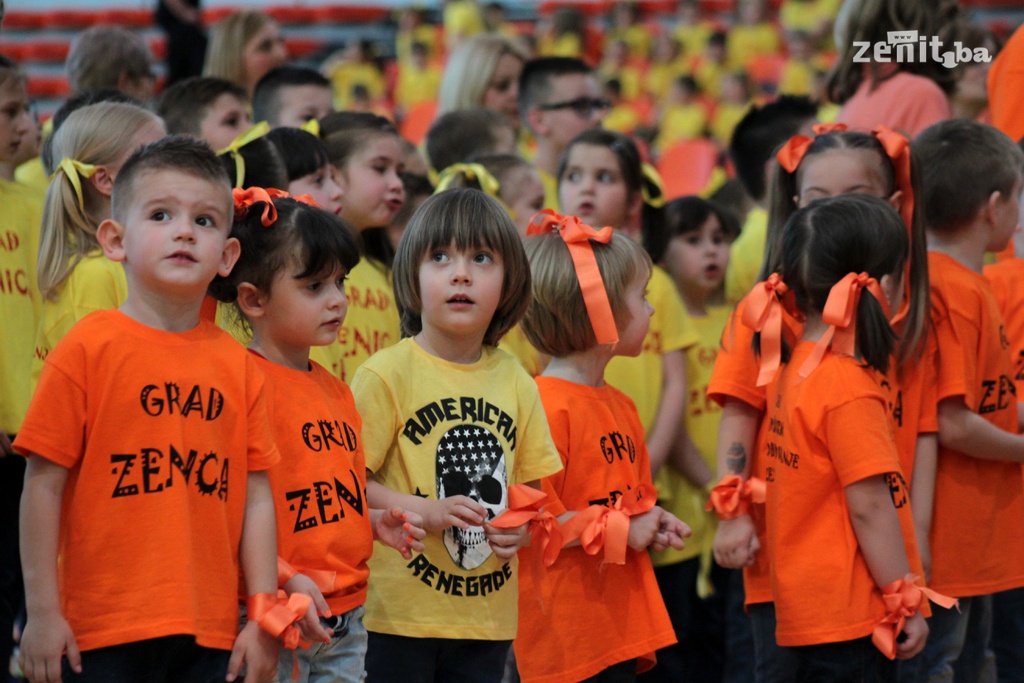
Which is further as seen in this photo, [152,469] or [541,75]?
[541,75]

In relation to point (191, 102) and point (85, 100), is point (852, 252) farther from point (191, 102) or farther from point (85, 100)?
point (191, 102)

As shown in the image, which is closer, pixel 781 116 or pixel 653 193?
pixel 653 193

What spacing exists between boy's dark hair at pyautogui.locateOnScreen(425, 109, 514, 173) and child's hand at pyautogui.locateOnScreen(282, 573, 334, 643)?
9.32 ft

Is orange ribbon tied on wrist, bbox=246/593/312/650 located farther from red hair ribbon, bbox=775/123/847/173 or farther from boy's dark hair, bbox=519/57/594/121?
boy's dark hair, bbox=519/57/594/121

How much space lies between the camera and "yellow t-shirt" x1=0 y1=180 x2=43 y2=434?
3.51 metres

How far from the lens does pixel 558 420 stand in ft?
10.5

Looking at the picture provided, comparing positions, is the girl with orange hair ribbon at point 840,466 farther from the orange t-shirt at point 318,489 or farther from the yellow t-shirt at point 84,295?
the yellow t-shirt at point 84,295

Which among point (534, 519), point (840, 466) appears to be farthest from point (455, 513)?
point (840, 466)

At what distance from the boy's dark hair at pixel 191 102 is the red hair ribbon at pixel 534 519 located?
2.45m

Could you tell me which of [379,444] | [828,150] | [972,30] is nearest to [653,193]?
[828,150]

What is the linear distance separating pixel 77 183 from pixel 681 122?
12.2 metres

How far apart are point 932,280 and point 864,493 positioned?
2.99 ft

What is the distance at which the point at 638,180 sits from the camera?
4.76 metres

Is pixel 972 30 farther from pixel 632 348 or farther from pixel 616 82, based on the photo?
pixel 616 82
